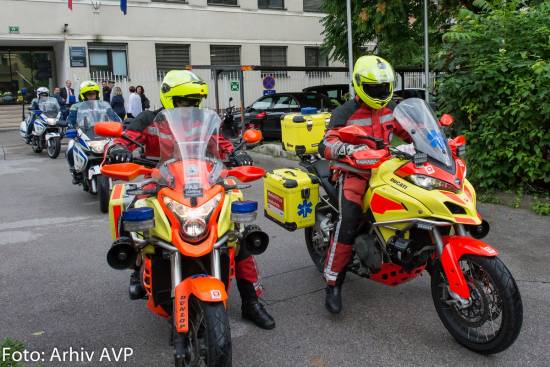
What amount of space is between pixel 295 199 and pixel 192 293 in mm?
1978

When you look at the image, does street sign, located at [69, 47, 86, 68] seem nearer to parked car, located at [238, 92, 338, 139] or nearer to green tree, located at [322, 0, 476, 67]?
parked car, located at [238, 92, 338, 139]

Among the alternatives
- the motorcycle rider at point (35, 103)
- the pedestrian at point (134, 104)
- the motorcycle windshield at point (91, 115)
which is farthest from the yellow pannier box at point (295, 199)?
the pedestrian at point (134, 104)

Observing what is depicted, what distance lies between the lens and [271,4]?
28.3 metres

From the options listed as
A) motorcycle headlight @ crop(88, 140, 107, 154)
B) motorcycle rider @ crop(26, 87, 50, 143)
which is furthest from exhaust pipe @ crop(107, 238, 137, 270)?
motorcycle rider @ crop(26, 87, 50, 143)

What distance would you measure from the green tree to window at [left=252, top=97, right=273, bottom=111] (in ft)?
10.7

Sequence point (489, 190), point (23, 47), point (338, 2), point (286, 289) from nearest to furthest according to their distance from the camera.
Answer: point (286, 289) < point (489, 190) < point (338, 2) < point (23, 47)

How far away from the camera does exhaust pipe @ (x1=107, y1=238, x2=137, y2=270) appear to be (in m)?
3.17

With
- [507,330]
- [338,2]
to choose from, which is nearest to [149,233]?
[507,330]

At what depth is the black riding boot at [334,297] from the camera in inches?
165

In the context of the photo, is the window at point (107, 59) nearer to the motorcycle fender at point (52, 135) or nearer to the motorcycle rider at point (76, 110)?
the motorcycle fender at point (52, 135)

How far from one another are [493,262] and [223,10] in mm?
25110

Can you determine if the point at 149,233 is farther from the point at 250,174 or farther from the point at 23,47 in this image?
the point at 23,47

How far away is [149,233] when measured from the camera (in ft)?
10.4

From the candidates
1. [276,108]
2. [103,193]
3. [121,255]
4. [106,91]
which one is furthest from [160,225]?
[106,91]
